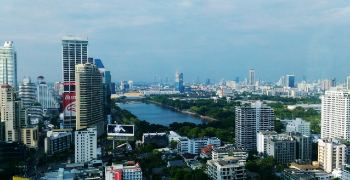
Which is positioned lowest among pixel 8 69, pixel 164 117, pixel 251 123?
pixel 164 117

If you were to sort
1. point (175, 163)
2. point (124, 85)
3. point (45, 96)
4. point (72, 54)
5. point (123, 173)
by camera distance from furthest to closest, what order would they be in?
point (124, 85), point (45, 96), point (72, 54), point (175, 163), point (123, 173)

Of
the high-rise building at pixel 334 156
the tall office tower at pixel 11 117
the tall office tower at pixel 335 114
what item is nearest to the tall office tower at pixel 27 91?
the tall office tower at pixel 11 117

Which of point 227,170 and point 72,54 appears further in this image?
point 72,54

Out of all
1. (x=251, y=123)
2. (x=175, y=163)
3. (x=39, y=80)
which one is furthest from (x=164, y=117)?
(x=175, y=163)

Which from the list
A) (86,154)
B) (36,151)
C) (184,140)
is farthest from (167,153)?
(36,151)

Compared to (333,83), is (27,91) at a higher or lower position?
lower

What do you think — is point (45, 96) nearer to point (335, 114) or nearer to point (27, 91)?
point (27, 91)

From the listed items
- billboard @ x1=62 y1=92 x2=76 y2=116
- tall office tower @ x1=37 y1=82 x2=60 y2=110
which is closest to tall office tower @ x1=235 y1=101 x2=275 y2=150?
billboard @ x1=62 y1=92 x2=76 y2=116

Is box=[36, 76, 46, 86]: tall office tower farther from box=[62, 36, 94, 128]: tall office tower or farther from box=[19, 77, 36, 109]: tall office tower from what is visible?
box=[62, 36, 94, 128]: tall office tower
